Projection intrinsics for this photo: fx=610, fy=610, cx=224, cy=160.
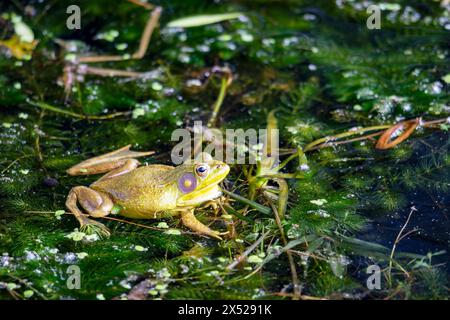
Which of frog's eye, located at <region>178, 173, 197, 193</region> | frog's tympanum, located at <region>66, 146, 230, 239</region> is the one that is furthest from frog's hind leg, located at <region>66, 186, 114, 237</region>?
frog's eye, located at <region>178, 173, 197, 193</region>

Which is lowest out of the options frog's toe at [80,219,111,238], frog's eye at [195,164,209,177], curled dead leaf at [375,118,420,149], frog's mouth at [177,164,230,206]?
curled dead leaf at [375,118,420,149]

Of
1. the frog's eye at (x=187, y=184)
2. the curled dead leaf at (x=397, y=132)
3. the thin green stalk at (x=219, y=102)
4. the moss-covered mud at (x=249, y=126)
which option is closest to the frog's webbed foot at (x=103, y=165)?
the moss-covered mud at (x=249, y=126)

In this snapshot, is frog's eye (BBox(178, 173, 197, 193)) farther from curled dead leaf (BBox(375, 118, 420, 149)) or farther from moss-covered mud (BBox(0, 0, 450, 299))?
curled dead leaf (BBox(375, 118, 420, 149))

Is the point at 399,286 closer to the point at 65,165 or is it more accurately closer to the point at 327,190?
the point at 327,190

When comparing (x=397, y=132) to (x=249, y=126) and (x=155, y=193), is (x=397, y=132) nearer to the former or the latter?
(x=249, y=126)

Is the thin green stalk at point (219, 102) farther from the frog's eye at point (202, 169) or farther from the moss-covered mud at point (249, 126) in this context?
the frog's eye at point (202, 169)

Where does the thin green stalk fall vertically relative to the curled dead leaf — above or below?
above

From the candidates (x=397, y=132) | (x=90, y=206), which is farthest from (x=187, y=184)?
(x=397, y=132)

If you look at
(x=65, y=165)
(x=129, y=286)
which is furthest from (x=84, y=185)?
(x=129, y=286)
